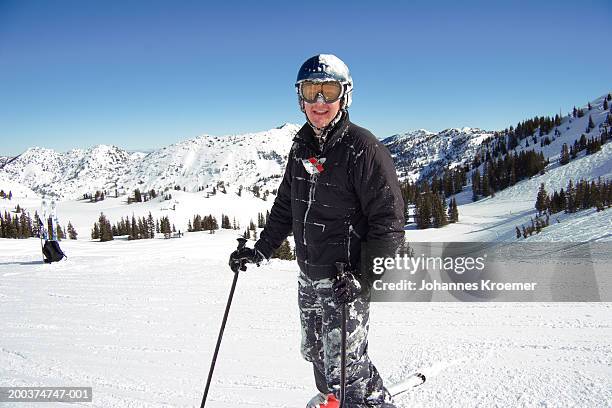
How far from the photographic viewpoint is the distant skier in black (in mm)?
2678

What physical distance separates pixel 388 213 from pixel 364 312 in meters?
0.85

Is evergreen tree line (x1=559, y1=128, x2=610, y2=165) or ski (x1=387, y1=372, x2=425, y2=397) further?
evergreen tree line (x1=559, y1=128, x2=610, y2=165)

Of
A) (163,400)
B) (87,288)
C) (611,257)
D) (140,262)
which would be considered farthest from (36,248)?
(611,257)

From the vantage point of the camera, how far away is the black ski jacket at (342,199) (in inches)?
105

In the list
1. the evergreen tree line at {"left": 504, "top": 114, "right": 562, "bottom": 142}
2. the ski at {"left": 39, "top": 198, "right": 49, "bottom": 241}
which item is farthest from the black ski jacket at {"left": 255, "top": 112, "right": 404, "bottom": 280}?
the evergreen tree line at {"left": 504, "top": 114, "right": 562, "bottom": 142}

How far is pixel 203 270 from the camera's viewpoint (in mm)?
11547

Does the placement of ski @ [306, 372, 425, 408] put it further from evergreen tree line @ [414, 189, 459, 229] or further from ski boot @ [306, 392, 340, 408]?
evergreen tree line @ [414, 189, 459, 229]

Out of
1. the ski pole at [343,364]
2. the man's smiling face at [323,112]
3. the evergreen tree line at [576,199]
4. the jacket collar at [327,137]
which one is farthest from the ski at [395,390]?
the evergreen tree line at [576,199]

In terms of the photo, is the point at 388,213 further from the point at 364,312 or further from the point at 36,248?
the point at 36,248

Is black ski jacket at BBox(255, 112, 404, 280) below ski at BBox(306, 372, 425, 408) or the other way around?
the other way around

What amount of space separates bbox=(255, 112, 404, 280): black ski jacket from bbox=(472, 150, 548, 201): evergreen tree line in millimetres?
90344

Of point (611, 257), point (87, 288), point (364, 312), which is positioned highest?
point (364, 312)

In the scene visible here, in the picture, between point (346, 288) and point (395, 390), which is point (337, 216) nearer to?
point (346, 288)

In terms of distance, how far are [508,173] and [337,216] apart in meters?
96.3
